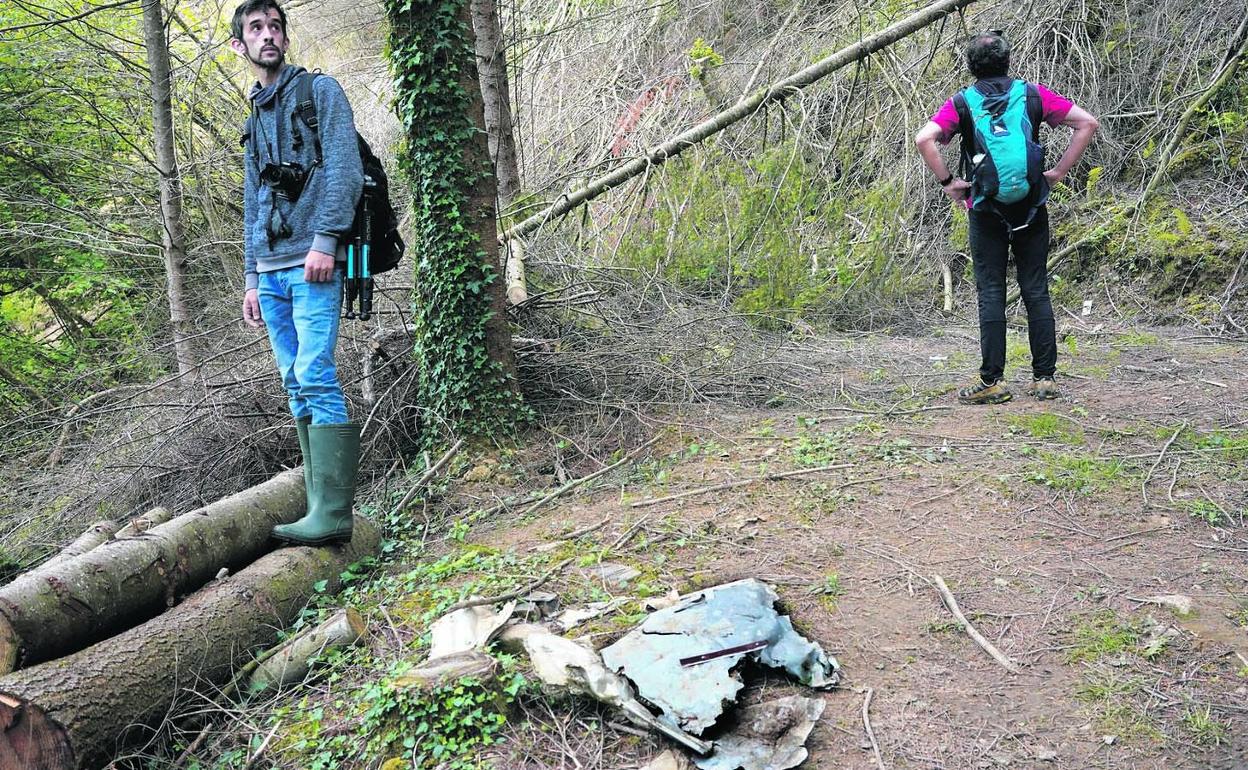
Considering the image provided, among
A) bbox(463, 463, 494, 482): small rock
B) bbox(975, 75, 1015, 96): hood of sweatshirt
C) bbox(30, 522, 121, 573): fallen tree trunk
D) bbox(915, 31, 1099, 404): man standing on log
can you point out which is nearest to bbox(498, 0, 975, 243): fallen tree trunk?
bbox(915, 31, 1099, 404): man standing on log

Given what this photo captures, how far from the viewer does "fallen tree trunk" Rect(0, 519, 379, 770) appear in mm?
2568

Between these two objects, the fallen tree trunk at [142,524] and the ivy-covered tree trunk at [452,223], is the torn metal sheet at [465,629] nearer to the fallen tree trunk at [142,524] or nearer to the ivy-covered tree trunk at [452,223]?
the fallen tree trunk at [142,524]

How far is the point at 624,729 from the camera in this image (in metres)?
2.45

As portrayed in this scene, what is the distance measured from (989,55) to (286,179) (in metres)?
3.75

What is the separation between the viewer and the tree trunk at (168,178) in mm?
6613

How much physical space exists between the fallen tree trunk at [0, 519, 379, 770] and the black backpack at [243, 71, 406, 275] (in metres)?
1.41

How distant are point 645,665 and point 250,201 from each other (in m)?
2.78

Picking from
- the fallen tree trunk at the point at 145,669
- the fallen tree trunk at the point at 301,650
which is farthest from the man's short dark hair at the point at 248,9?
the fallen tree trunk at the point at 301,650

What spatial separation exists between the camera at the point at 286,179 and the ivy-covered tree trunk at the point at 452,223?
1.13 meters

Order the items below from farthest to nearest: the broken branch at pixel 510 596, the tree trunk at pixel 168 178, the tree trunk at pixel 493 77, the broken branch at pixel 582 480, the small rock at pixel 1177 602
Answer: the tree trunk at pixel 168 178, the tree trunk at pixel 493 77, the broken branch at pixel 582 480, the broken branch at pixel 510 596, the small rock at pixel 1177 602

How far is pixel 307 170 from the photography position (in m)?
3.61

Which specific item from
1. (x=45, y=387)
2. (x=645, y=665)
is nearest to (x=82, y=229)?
(x=45, y=387)

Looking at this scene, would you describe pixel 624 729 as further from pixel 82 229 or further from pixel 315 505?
pixel 82 229

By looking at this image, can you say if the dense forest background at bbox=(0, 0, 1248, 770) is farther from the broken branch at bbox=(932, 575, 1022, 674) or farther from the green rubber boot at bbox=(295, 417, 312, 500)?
the green rubber boot at bbox=(295, 417, 312, 500)
